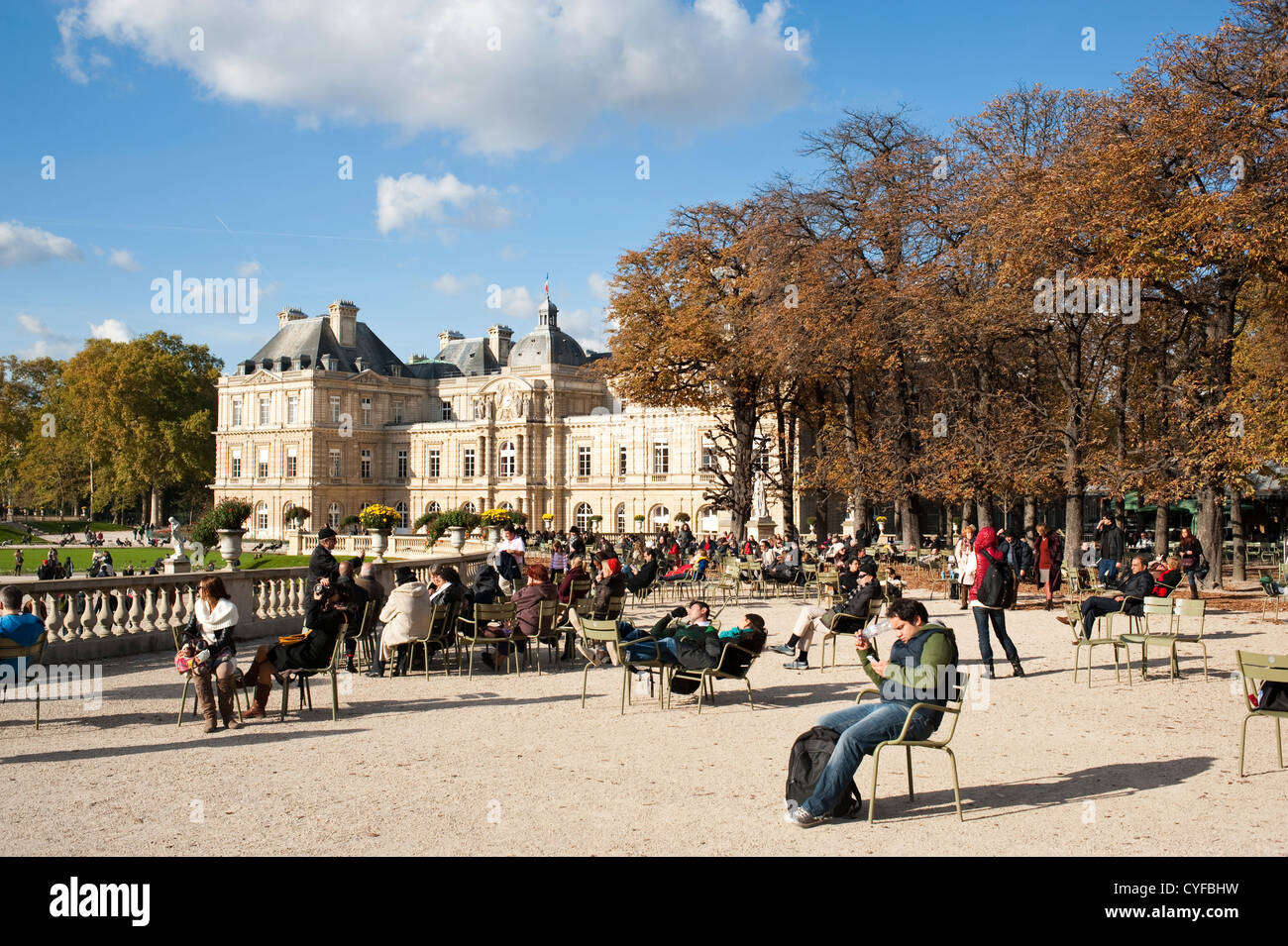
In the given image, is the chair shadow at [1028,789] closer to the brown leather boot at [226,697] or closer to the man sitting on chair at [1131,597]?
the man sitting on chair at [1131,597]

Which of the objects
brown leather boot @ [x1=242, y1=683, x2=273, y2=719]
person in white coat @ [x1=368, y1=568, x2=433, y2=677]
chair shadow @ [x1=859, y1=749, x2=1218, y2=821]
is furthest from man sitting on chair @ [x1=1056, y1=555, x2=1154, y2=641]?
brown leather boot @ [x1=242, y1=683, x2=273, y2=719]

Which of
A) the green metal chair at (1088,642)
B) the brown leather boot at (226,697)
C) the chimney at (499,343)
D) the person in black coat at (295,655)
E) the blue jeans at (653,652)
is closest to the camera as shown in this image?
the brown leather boot at (226,697)

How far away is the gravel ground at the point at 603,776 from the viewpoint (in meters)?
5.51

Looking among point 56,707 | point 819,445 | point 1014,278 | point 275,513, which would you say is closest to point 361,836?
point 56,707

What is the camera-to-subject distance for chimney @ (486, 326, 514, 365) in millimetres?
76062

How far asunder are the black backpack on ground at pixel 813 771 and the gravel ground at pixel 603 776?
0.12 meters

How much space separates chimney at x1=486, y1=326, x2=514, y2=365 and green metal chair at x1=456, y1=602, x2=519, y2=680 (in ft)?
214

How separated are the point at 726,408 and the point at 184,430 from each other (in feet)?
154

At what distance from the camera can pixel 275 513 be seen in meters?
70.4

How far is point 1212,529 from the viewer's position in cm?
1934

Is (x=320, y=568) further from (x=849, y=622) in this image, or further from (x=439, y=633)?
(x=849, y=622)

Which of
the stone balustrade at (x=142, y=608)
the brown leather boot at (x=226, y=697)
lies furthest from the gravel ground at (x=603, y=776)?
Result: the stone balustrade at (x=142, y=608)

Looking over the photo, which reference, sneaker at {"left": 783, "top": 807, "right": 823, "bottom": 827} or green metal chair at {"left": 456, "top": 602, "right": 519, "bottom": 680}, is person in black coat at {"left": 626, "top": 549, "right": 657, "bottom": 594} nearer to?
green metal chair at {"left": 456, "top": 602, "right": 519, "bottom": 680}

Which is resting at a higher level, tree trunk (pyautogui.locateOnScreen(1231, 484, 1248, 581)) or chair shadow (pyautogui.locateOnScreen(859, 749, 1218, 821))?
tree trunk (pyautogui.locateOnScreen(1231, 484, 1248, 581))
